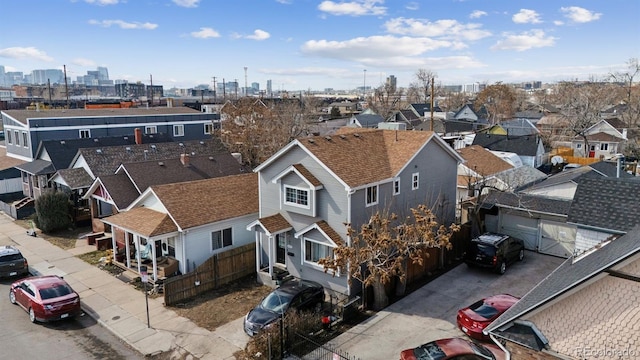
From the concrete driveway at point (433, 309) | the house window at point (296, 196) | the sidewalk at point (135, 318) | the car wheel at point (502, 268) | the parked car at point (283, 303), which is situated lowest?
the sidewalk at point (135, 318)

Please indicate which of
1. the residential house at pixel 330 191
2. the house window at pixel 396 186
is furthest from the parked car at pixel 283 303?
the house window at pixel 396 186

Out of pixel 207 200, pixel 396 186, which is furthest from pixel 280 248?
pixel 396 186

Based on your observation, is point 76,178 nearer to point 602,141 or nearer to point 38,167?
point 38,167

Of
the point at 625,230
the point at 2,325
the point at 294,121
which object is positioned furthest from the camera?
the point at 294,121

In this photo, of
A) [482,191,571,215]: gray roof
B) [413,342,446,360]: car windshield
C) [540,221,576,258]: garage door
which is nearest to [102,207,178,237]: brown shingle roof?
[413,342,446,360]: car windshield

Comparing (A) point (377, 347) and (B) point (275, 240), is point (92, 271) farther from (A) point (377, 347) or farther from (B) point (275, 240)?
(A) point (377, 347)

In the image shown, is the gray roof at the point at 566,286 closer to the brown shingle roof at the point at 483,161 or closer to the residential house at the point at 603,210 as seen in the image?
the residential house at the point at 603,210

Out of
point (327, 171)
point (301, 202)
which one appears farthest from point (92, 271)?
point (327, 171)
